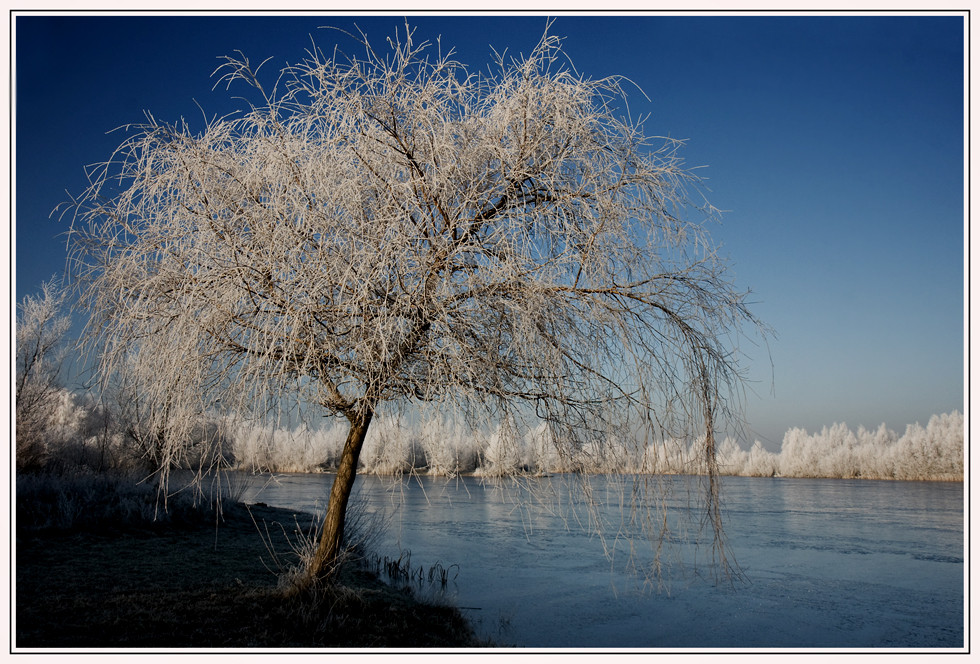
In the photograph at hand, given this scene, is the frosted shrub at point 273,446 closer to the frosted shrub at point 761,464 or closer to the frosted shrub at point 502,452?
the frosted shrub at point 502,452

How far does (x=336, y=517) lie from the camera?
497 cm

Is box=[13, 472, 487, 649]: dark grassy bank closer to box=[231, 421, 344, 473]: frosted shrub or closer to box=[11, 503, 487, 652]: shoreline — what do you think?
box=[11, 503, 487, 652]: shoreline

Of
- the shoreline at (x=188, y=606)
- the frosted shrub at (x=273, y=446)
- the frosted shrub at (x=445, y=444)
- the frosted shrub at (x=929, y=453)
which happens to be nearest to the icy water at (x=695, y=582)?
the frosted shrub at (x=445, y=444)

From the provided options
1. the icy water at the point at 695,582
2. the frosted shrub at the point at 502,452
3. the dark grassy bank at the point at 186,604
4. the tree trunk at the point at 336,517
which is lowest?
the icy water at the point at 695,582

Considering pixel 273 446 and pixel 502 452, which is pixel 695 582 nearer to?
pixel 502 452

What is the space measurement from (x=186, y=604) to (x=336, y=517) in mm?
1363

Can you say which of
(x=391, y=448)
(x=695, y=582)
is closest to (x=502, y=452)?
(x=391, y=448)

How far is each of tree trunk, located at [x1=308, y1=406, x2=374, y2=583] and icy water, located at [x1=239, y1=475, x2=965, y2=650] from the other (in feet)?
1.35

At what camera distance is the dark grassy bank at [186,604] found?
14.0 feet

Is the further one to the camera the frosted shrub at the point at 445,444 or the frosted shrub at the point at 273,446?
the frosted shrub at the point at 273,446

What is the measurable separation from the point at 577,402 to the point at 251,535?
25.6 ft

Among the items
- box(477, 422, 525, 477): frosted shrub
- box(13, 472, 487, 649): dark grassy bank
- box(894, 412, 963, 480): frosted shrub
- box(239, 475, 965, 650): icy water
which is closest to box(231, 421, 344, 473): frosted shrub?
box(239, 475, 965, 650): icy water

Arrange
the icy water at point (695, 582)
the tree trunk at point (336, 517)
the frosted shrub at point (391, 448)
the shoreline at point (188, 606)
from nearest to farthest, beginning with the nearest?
the frosted shrub at point (391, 448), the shoreline at point (188, 606), the tree trunk at point (336, 517), the icy water at point (695, 582)

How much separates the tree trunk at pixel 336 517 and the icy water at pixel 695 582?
412 mm
